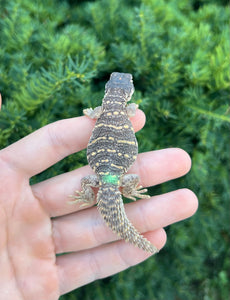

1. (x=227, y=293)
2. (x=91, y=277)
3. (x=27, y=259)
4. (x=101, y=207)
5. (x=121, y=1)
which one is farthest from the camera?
(x=227, y=293)

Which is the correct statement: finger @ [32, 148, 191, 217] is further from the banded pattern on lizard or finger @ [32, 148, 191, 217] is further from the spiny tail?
the spiny tail

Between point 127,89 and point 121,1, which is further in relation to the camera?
point 121,1

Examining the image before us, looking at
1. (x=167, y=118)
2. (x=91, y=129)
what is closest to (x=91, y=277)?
(x=91, y=129)

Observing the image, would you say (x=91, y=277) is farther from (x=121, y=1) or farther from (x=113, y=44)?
(x=121, y=1)

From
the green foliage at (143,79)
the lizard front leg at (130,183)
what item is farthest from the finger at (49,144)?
the lizard front leg at (130,183)

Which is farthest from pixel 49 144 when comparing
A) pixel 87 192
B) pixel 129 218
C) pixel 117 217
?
pixel 129 218

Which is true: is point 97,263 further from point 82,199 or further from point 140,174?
point 140,174
